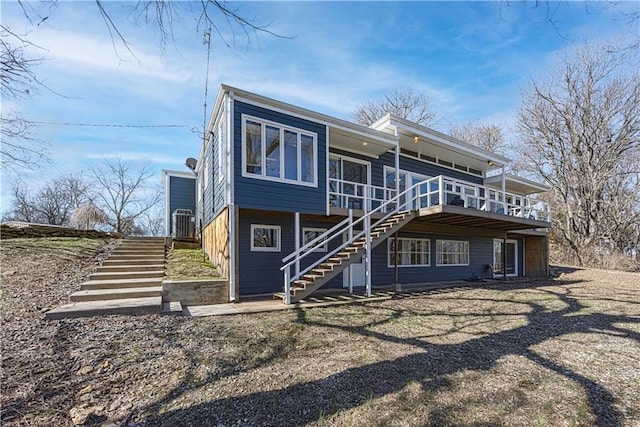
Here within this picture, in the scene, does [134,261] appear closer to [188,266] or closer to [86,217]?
[188,266]

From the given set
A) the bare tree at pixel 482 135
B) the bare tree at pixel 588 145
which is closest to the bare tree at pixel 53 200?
the bare tree at pixel 482 135

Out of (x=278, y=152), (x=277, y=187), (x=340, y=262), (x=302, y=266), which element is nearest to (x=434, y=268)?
(x=302, y=266)

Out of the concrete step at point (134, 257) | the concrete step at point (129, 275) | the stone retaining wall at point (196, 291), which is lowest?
the stone retaining wall at point (196, 291)

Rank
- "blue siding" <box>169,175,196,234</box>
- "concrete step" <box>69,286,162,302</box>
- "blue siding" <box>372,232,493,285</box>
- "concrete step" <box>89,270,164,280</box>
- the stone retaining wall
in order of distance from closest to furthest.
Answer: "concrete step" <box>69,286,162,302</box>, the stone retaining wall, "concrete step" <box>89,270,164,280</box>, "blue siding" <box>372,232,493,285</box>, "blue siding" <box>169,175,196,234</box>

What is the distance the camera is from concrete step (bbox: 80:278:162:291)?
22.9 feet

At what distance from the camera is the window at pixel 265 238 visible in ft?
30.0

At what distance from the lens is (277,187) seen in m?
8.62

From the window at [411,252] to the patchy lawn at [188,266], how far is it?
638 centimetres

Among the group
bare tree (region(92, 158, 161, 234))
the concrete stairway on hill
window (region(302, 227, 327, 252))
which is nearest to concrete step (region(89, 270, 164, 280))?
the concrete stairway on hill

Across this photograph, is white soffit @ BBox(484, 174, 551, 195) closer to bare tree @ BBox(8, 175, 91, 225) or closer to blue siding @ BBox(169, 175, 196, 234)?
blue siding @ BBox(169, 175, 196, 234)

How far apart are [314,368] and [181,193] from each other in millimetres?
12629

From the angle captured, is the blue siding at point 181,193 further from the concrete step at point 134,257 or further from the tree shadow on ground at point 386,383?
the tree shadow on ground at point 386,383

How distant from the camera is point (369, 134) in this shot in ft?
33.6

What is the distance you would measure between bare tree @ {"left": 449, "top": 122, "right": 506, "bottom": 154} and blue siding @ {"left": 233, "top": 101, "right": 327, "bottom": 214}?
23023 mm
